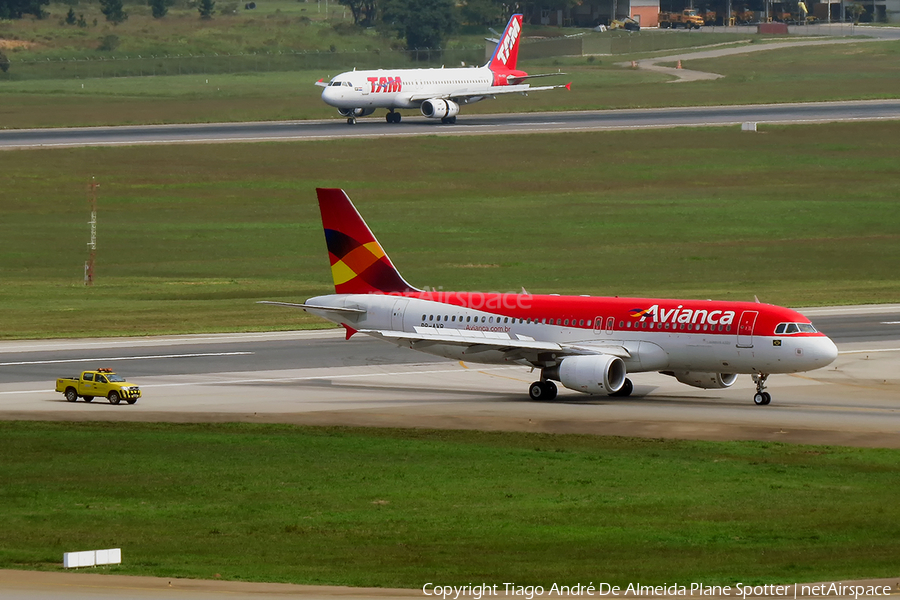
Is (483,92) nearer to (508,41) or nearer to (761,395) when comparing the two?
(508,41)

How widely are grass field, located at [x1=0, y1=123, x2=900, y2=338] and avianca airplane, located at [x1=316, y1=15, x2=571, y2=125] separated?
34.0ft

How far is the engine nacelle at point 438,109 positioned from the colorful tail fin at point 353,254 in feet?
282

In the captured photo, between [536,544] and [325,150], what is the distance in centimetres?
10390

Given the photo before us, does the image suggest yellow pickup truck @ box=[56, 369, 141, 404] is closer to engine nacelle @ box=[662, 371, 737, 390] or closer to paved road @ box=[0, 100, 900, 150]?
engine nacelle @ box=[662, 371, 737, 390]

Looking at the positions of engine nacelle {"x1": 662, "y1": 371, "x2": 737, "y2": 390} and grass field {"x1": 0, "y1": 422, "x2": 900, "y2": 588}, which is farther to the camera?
engine nacelle {"x1": 662, "y1": 371, "x2": 737, "y2": 390}

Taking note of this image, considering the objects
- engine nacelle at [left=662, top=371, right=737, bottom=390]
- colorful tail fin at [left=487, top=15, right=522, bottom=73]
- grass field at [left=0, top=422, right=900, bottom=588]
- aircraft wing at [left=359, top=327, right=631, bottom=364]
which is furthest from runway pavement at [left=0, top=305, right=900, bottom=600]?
colorful tail fin at [left=487, top=15, right=522, bottom=73]

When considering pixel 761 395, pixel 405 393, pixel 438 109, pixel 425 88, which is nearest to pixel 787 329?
pixel 761 395

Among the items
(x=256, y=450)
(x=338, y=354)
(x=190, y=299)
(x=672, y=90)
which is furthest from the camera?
(x=672, y=90)

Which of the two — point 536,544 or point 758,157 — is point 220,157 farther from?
point 536,544

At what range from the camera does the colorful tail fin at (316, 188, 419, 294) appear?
6316 cm

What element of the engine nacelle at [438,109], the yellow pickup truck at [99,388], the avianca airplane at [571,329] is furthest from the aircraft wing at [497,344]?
the engine nacelle at [438,109]

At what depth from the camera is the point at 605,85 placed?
609 feet

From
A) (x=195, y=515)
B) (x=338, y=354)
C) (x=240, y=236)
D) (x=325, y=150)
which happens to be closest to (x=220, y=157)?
(x=325, y=150)

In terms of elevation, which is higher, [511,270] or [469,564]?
[469,564]
